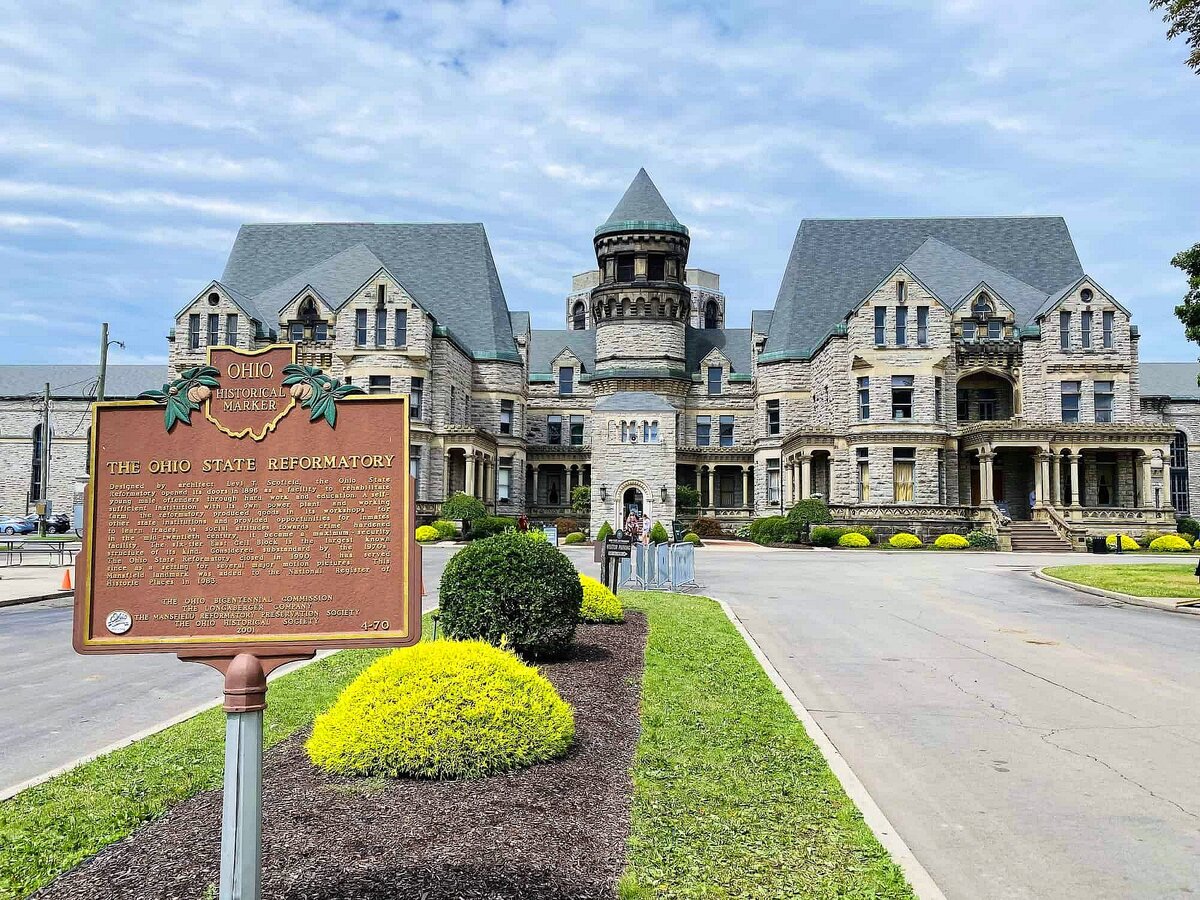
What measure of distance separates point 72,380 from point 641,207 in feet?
163

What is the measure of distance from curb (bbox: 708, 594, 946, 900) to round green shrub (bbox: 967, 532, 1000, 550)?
4180 cm

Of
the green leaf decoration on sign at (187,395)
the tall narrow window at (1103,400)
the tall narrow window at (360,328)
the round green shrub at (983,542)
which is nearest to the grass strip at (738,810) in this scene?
the green leaf decoration on sign at (187,395)

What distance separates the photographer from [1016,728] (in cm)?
982

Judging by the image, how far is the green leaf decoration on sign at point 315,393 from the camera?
5.16 meters

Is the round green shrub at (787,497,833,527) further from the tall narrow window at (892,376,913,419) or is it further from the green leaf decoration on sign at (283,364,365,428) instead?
the green leaf decoration on sign at (283,364,365,428)

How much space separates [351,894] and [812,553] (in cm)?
4197

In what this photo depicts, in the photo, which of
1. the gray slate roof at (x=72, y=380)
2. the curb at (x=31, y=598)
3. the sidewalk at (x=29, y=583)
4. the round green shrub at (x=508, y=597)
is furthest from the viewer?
the gray slate roof at (x=72, y=380)

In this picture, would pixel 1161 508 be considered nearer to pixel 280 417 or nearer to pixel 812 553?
pixel 812 553

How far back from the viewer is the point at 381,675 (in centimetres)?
763

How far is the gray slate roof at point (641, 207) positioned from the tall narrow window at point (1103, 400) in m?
32.4

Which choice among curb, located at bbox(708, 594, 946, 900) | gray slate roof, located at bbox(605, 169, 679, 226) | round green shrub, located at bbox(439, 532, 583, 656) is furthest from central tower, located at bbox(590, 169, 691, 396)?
curb, located at bbox(708, 594, 946, 900)

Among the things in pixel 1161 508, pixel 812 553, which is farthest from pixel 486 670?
pixel 1161 508

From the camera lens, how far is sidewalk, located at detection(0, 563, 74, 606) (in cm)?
2212

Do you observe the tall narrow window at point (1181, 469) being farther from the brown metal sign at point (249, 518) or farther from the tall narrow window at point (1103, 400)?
the brown metal sign at point (249, 518)
